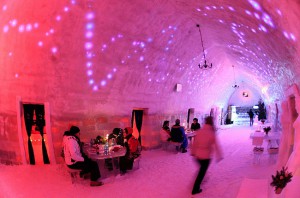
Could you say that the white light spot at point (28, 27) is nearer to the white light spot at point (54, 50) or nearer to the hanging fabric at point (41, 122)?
the white light spot at point (54, 50)

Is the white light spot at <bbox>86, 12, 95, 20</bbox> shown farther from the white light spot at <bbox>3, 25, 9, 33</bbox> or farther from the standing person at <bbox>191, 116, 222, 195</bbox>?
the standing person at <bbox>191, 116, 222, 195</bbox>

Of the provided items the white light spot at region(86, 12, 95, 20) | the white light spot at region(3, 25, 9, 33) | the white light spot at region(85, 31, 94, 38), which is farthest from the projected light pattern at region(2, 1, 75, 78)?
the white light spot at region(85, 31, 94, 38)

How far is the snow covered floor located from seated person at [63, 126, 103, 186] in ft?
1.01

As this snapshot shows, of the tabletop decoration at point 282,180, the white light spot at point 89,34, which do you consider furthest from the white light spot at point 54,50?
the tabletop decoration at point 282,180

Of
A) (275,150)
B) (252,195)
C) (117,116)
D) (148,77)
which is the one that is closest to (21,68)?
(117,116)

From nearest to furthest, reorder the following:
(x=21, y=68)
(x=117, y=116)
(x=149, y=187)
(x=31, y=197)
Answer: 1. (x=31, y=197)
2. (x=149, y=187)
3. (x=21, y=68)
4. (x=117, y=116)

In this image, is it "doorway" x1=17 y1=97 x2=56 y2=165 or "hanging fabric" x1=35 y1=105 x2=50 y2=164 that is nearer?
"doorway" x1=17 y1=97 x2=56 y2=165

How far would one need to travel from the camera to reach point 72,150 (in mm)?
6312

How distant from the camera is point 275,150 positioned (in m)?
9.11

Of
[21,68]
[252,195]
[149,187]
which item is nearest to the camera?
[252,195]

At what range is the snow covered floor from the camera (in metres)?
5.87

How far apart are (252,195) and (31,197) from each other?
4.39 meters

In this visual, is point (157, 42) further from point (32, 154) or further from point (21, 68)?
point (32, 154)

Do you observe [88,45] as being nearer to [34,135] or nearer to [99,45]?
[99,45]
